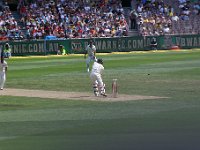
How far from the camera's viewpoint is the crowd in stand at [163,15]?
2630 inches

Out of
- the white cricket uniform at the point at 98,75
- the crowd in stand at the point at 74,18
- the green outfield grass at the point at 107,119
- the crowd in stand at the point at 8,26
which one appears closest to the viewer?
the green outfield grass at the point at 107,119

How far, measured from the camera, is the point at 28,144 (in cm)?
1380

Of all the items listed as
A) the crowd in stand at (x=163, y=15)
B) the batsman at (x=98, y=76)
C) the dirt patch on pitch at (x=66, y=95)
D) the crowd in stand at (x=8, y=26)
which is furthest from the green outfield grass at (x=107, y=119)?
the crowd in stand at (x=163, y=15)

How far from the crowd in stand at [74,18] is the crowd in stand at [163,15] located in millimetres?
2377

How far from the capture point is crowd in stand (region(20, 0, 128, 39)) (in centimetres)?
5959

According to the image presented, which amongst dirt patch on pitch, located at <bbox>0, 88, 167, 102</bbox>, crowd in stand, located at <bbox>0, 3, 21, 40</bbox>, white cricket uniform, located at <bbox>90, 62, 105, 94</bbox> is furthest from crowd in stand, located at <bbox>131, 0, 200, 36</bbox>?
Result: white cricket uniform, located at <bbox>90, 62, 105, 94</bbox>

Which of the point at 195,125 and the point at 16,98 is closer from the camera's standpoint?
the point at 195,125

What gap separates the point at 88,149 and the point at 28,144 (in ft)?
5.24

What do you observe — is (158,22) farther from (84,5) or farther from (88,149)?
(88,149)

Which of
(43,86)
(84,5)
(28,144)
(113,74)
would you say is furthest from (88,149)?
(84,5)

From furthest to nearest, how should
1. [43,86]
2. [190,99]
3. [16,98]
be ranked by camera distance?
[43,86], [16,98], [190,99]

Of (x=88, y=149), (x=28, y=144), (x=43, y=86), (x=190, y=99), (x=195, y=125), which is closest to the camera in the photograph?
(x=88, y=149)

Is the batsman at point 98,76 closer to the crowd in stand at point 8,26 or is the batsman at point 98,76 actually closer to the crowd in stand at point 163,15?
the crowd in stand at point 8,26

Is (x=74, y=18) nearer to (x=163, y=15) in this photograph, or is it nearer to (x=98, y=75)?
(x=163, y=15)
